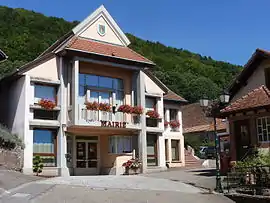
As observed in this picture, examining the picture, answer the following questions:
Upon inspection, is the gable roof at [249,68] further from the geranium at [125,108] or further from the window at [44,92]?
the window at [44,92]

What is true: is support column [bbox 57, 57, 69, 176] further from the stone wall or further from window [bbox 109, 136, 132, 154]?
window [bbox 109, 136, 132, 154]

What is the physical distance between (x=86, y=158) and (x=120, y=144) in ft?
8.36

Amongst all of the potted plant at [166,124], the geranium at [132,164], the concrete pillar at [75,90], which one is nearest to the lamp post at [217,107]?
the geranium at [132,164]

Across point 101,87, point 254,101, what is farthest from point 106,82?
point 254,101

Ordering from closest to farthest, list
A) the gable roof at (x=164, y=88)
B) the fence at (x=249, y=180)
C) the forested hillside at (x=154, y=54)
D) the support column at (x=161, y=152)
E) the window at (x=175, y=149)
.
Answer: the fence at (x=249, y=180), the support column at (x=161, y=152), the gable roof at (x=164, y=88), the window at (x=175, y=149), the forested hillside at (x=154, y=54)

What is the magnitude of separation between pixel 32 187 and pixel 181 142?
62.4 ft

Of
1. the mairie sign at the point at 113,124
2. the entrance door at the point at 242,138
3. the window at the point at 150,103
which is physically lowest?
the entrance door at the point at 242,138

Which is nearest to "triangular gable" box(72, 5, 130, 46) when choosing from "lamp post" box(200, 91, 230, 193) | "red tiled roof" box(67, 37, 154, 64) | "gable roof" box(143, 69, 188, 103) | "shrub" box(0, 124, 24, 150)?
"red tiled roof" box(67, 37, 154, 64)

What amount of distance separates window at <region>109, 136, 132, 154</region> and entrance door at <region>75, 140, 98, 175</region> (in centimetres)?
117

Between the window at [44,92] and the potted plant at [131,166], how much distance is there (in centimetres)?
640

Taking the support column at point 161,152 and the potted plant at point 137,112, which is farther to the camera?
the support column at point 161,152

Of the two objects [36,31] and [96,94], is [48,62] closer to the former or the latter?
[96,94]

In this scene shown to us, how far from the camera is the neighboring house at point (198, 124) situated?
5044cm

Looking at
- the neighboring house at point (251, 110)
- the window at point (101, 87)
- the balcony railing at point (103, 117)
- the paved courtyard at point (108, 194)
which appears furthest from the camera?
the window at point (101, 87)
